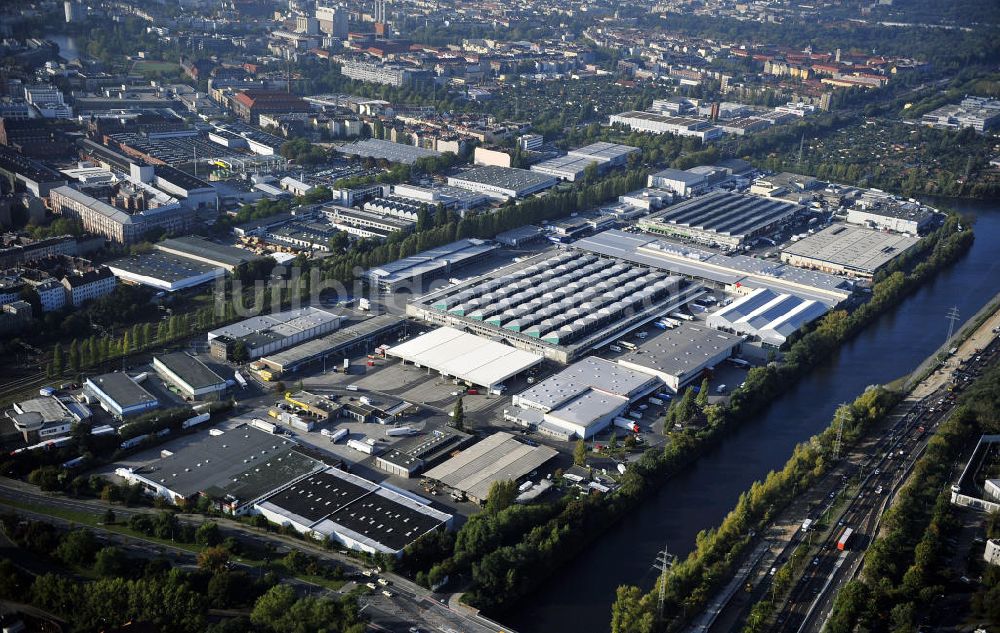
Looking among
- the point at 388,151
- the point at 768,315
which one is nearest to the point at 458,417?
the point at 768,315

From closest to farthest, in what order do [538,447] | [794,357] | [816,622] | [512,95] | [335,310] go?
[816,622] → [538,447] → [794,357] → [335,310] → [512,95]

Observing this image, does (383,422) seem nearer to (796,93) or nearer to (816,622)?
(816,622)

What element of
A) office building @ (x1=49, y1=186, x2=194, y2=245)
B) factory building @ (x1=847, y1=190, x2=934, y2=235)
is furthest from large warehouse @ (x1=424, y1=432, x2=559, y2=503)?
factory building @ (x1=847, y1=190, x2=934, y2=235)

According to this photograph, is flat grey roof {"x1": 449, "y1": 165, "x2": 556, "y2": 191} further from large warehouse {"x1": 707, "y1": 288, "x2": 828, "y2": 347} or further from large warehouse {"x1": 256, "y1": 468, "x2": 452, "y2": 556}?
large warehouse {"x1": 256, "y1": 468, "x2": 452, "y2": 556}

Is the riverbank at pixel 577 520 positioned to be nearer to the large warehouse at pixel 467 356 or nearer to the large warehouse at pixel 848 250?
the large warehouse at pixel 467 356

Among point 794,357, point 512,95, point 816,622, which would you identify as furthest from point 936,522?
point 512,95
